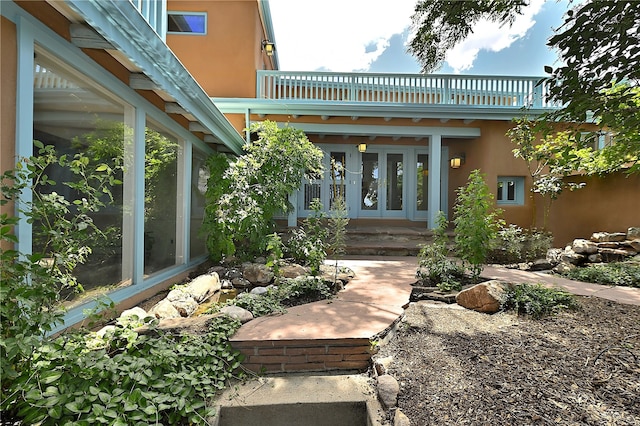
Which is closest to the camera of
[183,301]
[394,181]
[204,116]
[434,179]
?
[183,301]

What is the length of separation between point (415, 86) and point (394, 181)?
275 centimetres

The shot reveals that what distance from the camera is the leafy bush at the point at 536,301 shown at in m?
3.00

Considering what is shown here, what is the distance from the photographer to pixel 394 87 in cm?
796

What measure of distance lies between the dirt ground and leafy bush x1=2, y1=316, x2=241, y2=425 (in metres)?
1.22

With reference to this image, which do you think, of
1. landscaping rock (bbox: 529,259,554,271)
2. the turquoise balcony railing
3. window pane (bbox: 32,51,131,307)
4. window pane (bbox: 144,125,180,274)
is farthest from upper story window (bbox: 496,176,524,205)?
window pane (bbox: 32,51,131,307)

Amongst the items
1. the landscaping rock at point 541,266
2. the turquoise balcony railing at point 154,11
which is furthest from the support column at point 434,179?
the turquoise balcony railing at point 154,11

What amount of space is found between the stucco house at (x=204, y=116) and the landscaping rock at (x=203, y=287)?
1.56ft

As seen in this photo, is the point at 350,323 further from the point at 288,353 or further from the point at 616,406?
the point at 616,406

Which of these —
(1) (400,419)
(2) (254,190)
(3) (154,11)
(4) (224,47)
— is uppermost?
(4) (224,47)

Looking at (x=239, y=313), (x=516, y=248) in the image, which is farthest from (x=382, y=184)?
(x=239, y=313)

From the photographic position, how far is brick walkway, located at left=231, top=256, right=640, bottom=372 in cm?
236

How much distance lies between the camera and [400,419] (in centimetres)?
176

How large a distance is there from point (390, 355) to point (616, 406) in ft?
4.18

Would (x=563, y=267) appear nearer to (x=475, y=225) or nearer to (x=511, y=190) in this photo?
(x=475, y=225)
